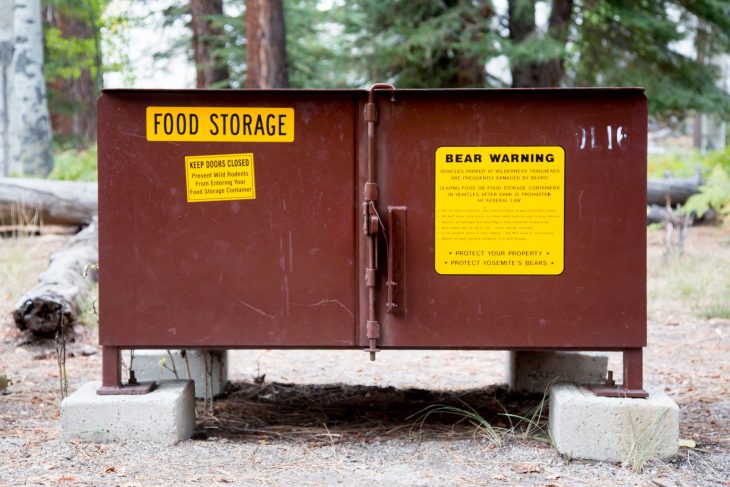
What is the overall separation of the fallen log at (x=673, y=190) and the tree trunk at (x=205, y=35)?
852 centimetres

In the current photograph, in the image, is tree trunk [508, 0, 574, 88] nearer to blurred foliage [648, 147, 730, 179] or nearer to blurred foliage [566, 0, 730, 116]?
blurred foliage [566, 0, 730, 116]

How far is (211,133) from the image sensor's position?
3795 millimetres

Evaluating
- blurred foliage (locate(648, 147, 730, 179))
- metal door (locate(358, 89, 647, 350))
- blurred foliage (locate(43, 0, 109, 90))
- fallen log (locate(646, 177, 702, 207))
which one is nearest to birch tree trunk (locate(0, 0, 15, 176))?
blurred foliage (locate(43, 0, 109, 90))

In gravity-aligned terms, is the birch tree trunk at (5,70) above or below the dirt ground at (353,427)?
above

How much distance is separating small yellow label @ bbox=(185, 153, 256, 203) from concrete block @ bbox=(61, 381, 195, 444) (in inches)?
36.1

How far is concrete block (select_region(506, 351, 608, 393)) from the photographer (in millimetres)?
4797

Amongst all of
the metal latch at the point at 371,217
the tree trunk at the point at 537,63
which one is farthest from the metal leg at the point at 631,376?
the tree trunk at the point at 537,63

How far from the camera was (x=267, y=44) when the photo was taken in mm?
12664

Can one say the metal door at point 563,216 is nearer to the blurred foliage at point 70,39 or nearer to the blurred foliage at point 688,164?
the blurred foliage at point 688,164

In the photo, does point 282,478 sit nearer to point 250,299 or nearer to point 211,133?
point 250,299

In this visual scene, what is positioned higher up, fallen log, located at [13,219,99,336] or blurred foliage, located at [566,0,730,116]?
blurred foliage, located at [566,0,730,116]

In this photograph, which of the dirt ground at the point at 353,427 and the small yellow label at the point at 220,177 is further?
the small yellow label at the point at 220,177

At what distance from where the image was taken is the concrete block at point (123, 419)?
3805mm

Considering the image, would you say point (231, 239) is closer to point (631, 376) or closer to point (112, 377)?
point (112, 377)
